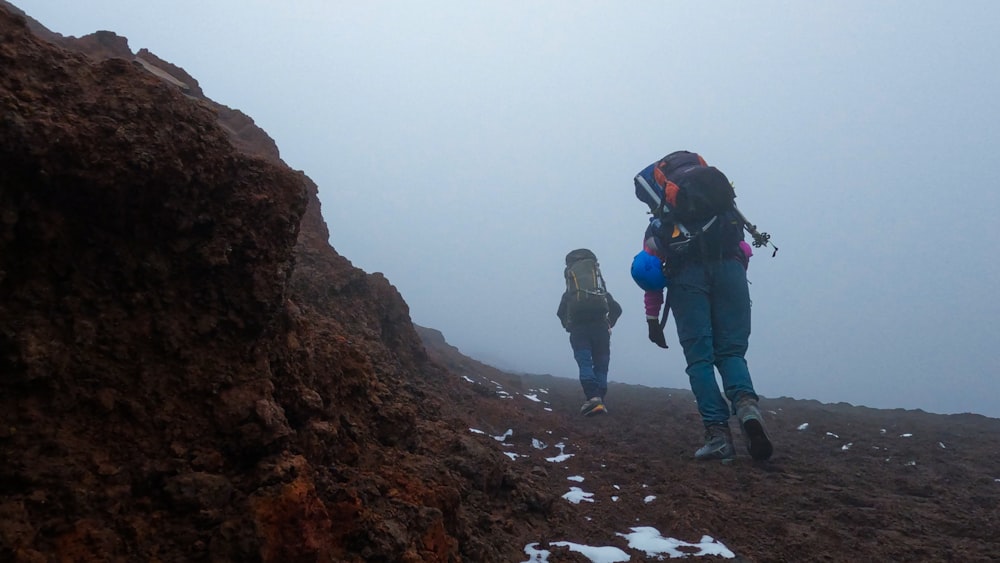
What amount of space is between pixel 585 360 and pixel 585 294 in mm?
1191

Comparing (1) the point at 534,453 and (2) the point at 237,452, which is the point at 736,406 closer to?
(1) the point at 534,453

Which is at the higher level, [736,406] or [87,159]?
[87,159]

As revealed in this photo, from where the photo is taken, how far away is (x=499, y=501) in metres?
2.84

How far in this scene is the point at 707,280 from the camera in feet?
17.6

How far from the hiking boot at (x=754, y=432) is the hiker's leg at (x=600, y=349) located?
16.4 ft

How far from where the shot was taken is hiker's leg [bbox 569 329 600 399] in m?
8.80

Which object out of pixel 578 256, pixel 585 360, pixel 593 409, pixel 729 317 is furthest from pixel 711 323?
pixel 578 256

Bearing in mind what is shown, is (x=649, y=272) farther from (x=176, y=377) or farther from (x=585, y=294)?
(x=176, y=377)

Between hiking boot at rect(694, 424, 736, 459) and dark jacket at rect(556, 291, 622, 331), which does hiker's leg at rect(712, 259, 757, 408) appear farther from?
dark jacket at rect(556, 291, 622, 331)

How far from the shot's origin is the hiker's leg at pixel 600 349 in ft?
32.2

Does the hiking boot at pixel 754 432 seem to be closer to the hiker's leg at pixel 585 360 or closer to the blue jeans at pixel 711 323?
the blue jeans at pixel 711 323

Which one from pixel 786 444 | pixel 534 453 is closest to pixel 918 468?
pixel 786 444

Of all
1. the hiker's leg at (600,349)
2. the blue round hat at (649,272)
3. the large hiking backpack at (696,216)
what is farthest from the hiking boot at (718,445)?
the hiker's leg at (600,349)

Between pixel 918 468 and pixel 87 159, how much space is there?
6136 millimetres
